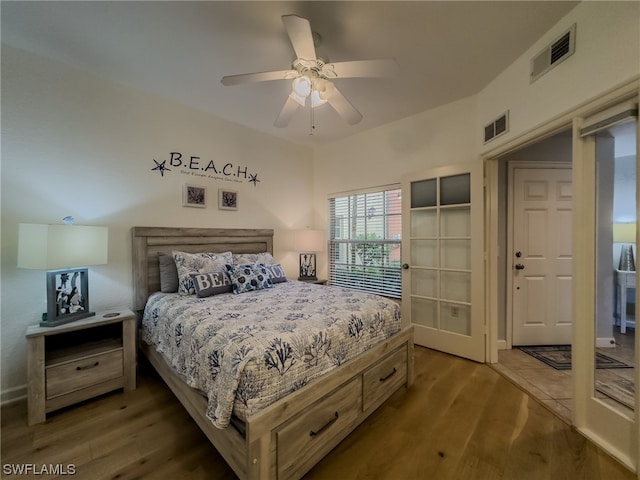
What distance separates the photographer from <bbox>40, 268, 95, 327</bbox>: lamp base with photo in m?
1.97

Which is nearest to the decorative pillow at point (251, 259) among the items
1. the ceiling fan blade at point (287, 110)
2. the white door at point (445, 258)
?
the ceiling fan blade at point (287, 110)

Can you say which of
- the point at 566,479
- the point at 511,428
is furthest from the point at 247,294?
the point at 566,479

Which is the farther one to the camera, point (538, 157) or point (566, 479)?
point (538, 157)

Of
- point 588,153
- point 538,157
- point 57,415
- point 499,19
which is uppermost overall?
point 499,19

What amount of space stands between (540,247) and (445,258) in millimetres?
1127

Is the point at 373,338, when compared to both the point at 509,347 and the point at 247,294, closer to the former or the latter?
the point at 247,294

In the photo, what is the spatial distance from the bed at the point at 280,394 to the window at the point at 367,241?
128 centimetres

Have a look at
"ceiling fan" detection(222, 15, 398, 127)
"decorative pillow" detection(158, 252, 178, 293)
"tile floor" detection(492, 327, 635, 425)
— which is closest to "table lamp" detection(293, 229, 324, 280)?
"decorative pillow" detection(158, 252, 178, 293)

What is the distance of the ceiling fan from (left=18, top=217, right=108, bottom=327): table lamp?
1602 mm

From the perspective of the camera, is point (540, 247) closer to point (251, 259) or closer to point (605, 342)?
point (605, 342)

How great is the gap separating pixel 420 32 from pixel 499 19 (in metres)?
0.51

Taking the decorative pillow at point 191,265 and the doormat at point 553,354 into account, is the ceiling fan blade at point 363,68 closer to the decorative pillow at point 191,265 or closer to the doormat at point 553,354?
the decorative pillow at point 191,265

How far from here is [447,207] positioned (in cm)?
290

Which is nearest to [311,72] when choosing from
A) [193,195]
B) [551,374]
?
[193,195]
